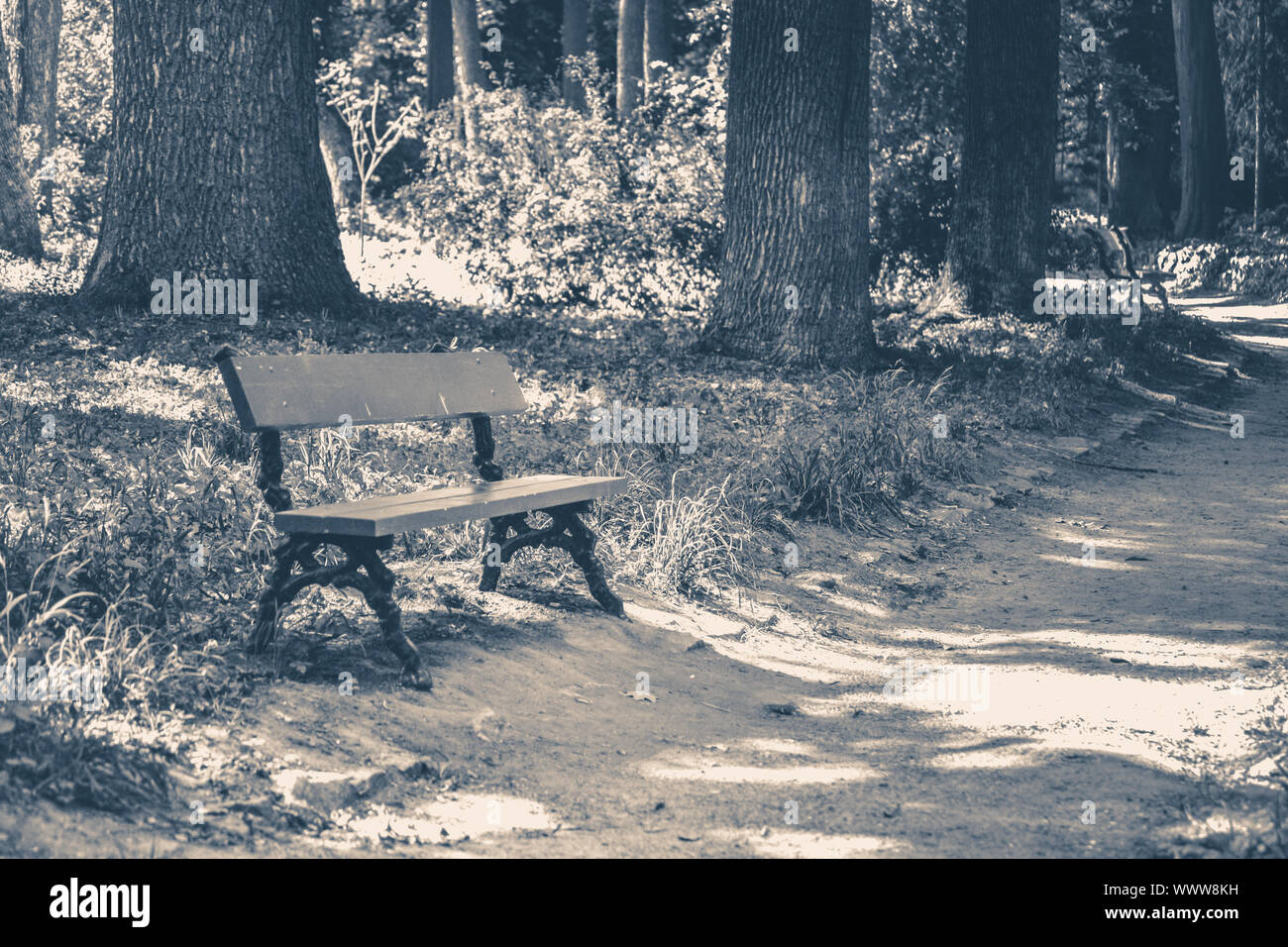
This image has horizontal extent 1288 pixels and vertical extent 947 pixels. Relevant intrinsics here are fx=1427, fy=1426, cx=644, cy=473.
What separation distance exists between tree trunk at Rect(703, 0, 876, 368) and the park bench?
203 inches

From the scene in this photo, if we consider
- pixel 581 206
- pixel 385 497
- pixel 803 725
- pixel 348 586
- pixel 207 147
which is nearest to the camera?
pixel 348 586

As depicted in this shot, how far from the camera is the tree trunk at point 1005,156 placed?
48.5 ft

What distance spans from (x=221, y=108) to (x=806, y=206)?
14.3 feet

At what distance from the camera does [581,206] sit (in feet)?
46.4

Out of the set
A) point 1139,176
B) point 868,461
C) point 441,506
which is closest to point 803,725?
point 441,506

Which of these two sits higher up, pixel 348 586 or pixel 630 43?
pixel 630 43

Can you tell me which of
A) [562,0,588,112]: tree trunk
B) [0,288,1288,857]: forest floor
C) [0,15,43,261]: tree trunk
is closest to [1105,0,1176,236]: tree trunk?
[562,0,588,112]: tree trunk

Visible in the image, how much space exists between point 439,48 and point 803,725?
90.3ft

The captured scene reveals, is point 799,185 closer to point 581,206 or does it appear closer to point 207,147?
point 581,206

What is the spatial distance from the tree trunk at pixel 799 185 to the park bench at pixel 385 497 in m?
5.16

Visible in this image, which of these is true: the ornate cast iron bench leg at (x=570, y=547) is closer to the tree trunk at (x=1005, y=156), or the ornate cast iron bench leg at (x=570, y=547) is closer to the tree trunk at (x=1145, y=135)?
the tree trunk at (x=1005, y=156)

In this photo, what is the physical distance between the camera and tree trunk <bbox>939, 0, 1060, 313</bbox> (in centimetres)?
1477

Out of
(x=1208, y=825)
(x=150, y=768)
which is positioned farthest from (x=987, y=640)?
(x=150, y=768)

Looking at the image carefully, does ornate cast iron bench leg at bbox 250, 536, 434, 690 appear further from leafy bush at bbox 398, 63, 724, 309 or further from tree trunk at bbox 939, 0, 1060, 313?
tree trunk at bbox 939, 0, 1060, 313
